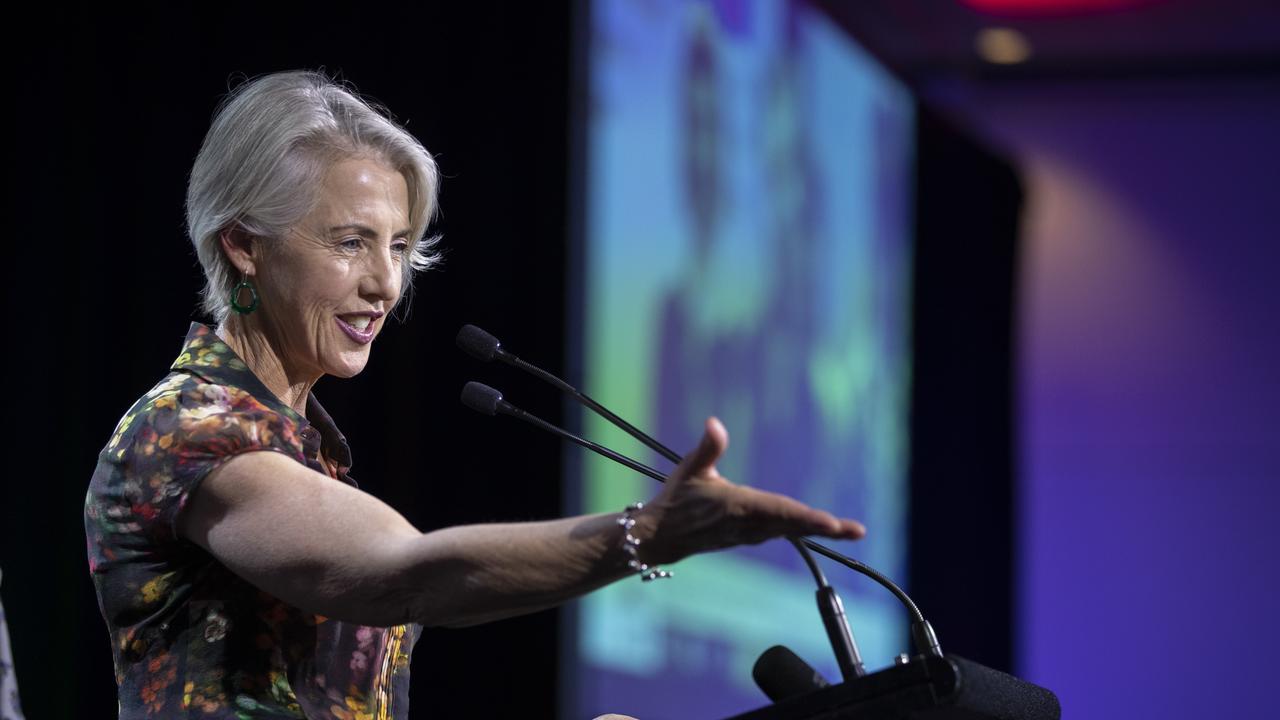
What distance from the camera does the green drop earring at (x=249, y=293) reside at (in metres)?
1.69

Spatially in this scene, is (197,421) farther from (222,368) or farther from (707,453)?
(707,453)

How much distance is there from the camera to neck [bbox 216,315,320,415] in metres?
1.69

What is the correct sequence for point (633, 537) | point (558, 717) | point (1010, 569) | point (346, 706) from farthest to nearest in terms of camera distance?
point (1010, 569) → point (558, 717) → point (346, 706) → point (633, 537)

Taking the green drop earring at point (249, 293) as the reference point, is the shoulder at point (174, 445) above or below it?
below

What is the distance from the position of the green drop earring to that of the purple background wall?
20.3ft

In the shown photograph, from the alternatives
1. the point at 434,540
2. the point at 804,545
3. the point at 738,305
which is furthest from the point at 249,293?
the point at 738,305

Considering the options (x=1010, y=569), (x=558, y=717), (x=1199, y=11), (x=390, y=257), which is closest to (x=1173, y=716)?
(x=1010, y=569)

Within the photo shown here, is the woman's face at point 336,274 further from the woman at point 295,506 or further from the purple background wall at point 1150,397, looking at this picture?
the purple background wall at point 1150,397

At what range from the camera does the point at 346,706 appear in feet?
5.09

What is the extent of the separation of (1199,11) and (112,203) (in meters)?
5.37

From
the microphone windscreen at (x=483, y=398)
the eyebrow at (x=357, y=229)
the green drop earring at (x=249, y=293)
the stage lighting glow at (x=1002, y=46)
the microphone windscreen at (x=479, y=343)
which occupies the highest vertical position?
the stage lighting glow at (x=1002, y=46)

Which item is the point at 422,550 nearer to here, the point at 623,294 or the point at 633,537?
the point at 633,537

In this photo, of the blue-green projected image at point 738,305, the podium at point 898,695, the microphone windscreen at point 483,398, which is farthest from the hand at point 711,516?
the blue-green projected image at point 738,305

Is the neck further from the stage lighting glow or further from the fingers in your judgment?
the stage lighting glow
